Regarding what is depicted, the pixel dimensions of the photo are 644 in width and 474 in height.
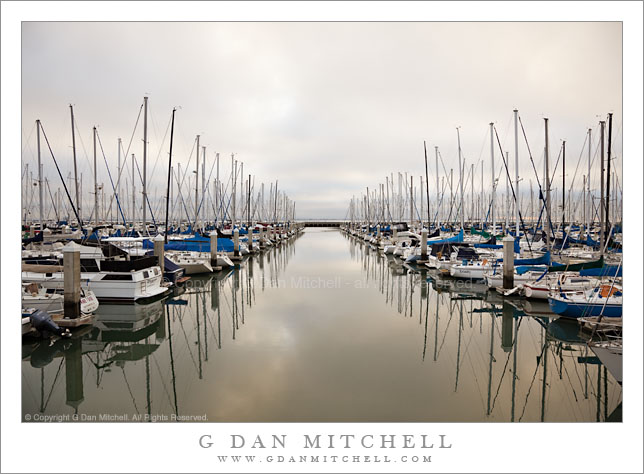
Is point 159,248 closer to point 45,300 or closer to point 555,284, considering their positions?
point 45,300

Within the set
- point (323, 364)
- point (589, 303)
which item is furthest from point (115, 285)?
point (589, 303)

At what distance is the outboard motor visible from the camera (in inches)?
391

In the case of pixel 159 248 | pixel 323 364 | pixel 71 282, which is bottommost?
pixel 323 364

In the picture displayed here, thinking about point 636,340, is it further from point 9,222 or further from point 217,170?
point 217,170

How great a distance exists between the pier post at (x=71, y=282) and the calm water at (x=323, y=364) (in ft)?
3.11

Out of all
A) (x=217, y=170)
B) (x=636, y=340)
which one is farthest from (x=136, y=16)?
(x=217, y=170)

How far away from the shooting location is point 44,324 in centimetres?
1002

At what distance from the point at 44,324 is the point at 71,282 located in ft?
4.40

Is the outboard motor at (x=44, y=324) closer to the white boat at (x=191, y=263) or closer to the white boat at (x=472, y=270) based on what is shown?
the white boat at (x=191, y=263)

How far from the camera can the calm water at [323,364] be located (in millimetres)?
6883

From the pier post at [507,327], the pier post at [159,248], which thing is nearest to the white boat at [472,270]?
the pier post at [507,327]

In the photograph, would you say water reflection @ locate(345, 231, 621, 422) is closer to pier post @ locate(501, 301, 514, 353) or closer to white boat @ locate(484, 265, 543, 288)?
pier post @ locate(501, 301, 514, 353)

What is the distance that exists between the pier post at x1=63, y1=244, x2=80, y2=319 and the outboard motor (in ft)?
2.42

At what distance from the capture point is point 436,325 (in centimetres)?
1261
